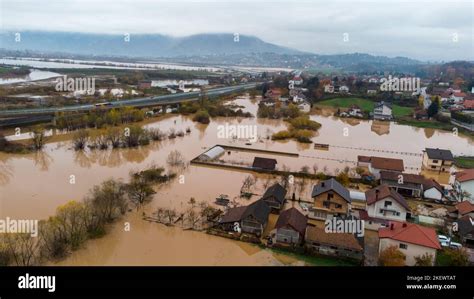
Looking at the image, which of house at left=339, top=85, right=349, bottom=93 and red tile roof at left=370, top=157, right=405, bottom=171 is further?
house at left=339, top=85, right=349, bottom=93

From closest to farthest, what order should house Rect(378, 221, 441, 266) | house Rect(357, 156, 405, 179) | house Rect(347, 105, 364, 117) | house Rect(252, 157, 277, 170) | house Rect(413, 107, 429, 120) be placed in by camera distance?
house Rect(378, 221, 441, 266) → house Rect(357, 156, 405, 179) → house Rect(252, 157, 277, 170) → house Rect(413, 107, 429, 120) → house Rect(347, 105, 364, 117)

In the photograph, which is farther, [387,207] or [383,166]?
[383,166]

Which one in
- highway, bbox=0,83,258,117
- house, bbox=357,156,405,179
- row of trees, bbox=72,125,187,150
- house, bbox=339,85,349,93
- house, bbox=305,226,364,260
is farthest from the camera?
house, bbox=339,85,349,93

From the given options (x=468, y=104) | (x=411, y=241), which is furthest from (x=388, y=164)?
(x=468, y=104)

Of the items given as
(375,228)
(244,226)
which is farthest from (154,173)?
(375,228)

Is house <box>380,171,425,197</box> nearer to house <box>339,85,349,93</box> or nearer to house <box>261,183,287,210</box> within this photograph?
house <box>261,183,287,210</box>

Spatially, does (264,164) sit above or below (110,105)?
below

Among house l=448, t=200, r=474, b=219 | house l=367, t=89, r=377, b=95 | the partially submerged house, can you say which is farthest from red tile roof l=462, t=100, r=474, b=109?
the partially submerged house

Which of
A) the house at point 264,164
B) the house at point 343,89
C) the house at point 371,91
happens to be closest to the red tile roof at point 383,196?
the house at point 264,164

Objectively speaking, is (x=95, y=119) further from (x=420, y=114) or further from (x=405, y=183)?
(x=420, y=114)
